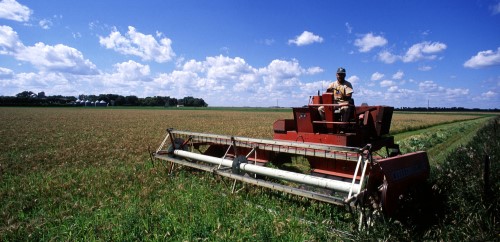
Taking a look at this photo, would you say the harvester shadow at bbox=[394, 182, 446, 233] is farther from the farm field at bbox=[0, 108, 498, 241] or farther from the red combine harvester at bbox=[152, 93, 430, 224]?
the farm field at bbox=[0, 108, 498, 241]

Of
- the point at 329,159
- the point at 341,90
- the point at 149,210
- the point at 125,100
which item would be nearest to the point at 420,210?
the point at 329,159

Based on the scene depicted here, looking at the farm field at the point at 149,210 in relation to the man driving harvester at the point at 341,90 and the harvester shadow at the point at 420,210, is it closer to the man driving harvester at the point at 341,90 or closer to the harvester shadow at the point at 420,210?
the harvester shadow at the point at 420,210

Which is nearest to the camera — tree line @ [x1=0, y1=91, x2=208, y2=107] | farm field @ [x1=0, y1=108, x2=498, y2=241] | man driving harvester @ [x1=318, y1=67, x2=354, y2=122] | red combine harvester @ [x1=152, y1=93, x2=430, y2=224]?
farm field @ [x1=0, y1=108, x2=498, y2=241]

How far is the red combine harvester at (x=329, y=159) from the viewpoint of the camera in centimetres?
456

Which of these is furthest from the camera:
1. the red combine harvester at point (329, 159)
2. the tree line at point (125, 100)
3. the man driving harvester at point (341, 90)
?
the tree line at point (125, 100)

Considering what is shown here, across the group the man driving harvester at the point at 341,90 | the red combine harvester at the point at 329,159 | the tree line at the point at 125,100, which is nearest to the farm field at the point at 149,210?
the red combine harvester at the point at 329,159

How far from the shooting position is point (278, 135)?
8.04 metres

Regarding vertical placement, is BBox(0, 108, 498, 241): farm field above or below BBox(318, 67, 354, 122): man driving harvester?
below

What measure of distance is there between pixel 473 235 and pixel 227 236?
306 cm

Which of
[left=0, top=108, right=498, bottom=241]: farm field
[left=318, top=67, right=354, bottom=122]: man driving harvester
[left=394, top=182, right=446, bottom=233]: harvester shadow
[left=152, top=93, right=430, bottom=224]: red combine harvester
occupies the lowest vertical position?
[left=0, top=108, right=498, bottom=241]: farm field

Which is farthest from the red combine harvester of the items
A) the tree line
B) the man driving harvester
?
the tree line

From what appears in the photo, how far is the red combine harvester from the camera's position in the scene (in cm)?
456

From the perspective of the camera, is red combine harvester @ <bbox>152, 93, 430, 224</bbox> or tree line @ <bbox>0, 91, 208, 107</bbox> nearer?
red combine harvester @ <bbox>152, 93, 430, 224</bbox>

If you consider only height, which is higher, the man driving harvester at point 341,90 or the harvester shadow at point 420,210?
the man driving harvester at point 341,90
